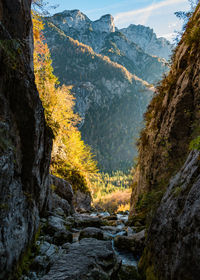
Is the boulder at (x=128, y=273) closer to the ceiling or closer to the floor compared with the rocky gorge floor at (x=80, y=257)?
closer to the floor

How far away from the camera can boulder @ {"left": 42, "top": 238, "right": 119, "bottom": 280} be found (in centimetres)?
338

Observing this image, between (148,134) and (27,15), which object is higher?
(27,15)

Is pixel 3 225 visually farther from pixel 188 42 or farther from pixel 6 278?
pixel 188 42

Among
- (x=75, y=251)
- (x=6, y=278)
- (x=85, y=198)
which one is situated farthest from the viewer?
(x=85, y=198)

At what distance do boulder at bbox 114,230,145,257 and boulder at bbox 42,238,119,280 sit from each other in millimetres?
1249

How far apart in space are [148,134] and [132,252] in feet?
20.9

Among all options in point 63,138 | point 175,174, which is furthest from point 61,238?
point 63,138

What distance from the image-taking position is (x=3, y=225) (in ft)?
10.7

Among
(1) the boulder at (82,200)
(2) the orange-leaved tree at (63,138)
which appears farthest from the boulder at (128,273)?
(1) the boulder at (82,200)

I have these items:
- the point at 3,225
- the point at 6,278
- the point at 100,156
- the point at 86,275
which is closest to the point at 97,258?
the point at 86,275

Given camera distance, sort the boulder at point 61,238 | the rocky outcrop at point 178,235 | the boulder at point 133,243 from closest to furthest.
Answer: the rocky outcrop at point 178,235 → the boulder at point 133,243 → the boulder at point 61,238

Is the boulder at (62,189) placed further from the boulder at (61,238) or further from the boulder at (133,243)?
the boulder at (133,243)

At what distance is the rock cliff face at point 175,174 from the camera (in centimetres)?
262

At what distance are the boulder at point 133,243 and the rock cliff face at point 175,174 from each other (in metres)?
0.96
